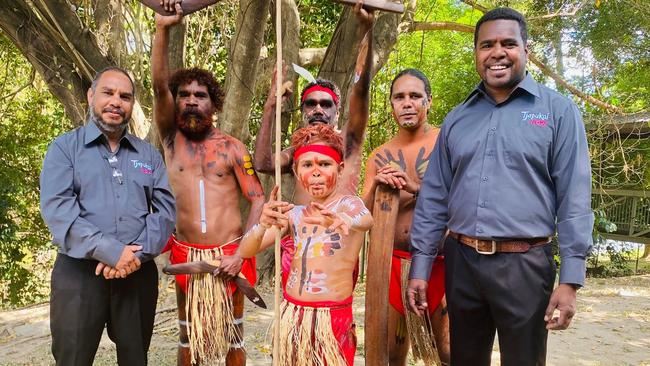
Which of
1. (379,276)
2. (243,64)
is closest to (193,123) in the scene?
(379,276)

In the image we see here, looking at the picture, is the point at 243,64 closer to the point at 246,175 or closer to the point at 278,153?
the point at 246,175

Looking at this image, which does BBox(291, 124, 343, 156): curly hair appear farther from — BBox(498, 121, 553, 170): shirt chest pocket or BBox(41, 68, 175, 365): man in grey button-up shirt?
BBox(41, 68, 175, 365): man in grey button-up shirt

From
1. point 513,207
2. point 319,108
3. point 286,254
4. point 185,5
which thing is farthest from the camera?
point 319,108

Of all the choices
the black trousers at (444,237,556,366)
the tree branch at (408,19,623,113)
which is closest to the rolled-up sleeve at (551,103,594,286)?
the black trousers at (444,237,556,366)

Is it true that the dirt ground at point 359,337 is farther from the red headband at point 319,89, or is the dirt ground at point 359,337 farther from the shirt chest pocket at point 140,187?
the red headband at point 319,89

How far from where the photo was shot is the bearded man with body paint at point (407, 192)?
2957mm

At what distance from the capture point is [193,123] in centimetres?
306

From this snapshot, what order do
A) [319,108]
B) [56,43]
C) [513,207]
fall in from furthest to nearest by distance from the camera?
1. [56,43]
2. [319,108]
3. [513,207]

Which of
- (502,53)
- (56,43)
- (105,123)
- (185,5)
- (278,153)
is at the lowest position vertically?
(278,153)

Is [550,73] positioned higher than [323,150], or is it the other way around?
[550,73]

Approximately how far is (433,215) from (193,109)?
4.78ft

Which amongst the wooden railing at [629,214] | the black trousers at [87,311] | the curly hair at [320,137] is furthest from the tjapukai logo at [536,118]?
the wooden railing at [629,214]

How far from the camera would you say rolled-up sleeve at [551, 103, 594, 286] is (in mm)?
2076

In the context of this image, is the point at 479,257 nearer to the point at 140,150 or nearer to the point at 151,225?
the point at 151,225
